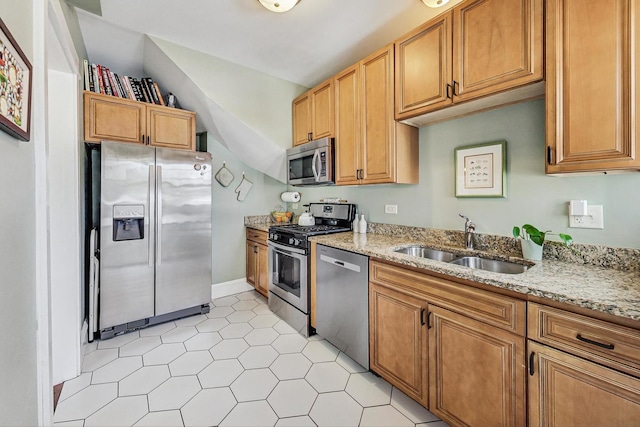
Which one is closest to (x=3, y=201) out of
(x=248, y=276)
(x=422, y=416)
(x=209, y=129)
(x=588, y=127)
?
(x=422, y=416)

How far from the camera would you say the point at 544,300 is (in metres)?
1.04

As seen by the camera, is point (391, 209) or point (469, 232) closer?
point (469, 232)

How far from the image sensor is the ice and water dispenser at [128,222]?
2361mm

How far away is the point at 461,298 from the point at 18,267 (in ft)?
5.78

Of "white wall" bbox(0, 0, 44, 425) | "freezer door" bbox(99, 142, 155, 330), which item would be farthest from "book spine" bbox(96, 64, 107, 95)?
"white wall" bbox(0, 0, 44, 425)

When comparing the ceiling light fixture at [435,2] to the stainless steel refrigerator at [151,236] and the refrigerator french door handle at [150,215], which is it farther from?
the refrigerator french door handle at [150,215]

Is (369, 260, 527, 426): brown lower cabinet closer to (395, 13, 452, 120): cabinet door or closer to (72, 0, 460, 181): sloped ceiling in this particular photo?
(395, 13, 452, 120): cabinet door

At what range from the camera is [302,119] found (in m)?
3.02

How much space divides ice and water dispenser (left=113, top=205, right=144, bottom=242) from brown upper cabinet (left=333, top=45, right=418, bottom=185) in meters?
1.91

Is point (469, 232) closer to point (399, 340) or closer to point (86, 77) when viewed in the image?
point (399, 340)

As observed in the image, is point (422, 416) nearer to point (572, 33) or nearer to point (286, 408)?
point (286, 408)

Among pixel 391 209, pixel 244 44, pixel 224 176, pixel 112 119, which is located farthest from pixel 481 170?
pixel 112 119

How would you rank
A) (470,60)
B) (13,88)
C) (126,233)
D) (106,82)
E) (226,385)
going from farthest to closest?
(106,82) < (126,233) < (226,385) < (470,60) < (13,88)

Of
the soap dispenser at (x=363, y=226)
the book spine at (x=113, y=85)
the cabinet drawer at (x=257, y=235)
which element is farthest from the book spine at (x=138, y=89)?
the soap dispenser at (x=363, y=226)
